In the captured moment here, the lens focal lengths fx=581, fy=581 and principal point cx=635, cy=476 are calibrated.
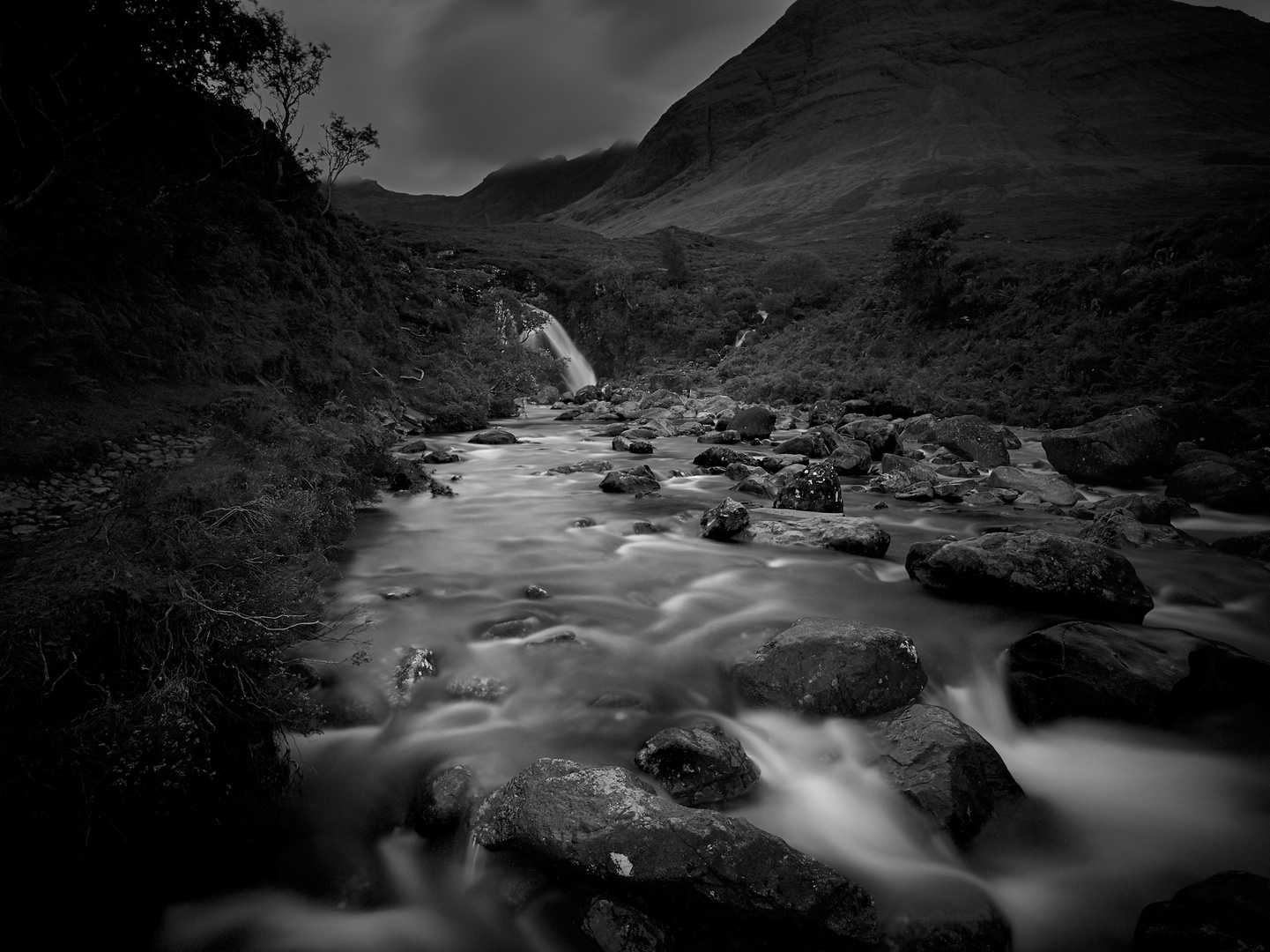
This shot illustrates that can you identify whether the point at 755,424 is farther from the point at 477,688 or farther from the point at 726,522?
the point at 477,688

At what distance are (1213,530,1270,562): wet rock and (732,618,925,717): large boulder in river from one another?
17.4ft

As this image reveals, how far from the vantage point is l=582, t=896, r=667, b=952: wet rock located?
244 cm

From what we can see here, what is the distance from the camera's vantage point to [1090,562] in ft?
16.8

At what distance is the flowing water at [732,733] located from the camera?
281 cm

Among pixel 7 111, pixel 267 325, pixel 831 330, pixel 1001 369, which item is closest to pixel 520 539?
pixel 267 325

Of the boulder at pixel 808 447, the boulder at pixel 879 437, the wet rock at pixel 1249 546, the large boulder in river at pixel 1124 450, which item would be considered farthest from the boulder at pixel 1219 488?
the boulder at pixel 808 447

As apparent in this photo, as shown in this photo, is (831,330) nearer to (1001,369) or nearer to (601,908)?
(1001,369)

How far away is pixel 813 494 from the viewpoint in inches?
350

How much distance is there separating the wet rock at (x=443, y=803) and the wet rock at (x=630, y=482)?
24.7 ft

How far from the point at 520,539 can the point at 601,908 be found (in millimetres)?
6129

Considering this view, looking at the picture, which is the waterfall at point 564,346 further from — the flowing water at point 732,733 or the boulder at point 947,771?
the boulder at point 947,771

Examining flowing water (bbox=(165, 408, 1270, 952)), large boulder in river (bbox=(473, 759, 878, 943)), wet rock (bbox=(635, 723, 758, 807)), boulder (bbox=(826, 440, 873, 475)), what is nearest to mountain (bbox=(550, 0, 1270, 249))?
boulder (bbox=(826, 440, 873, 475))

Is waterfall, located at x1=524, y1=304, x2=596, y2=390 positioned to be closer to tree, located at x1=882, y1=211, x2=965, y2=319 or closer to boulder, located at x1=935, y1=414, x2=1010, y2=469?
tree, located at x1=882, y1=211, x2=965, y2=319

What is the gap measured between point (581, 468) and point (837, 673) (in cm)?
968
